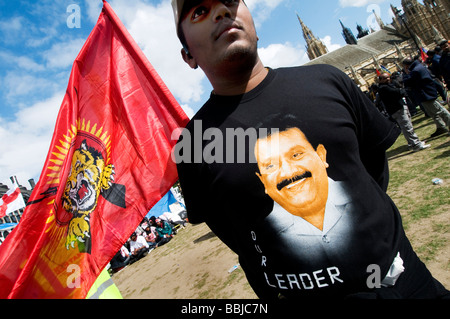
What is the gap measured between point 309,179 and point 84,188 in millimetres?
2430

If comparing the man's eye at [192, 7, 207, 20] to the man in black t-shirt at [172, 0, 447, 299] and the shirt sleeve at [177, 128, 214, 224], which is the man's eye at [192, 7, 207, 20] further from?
the shirt sleeve at [177, 128, 214, 224]

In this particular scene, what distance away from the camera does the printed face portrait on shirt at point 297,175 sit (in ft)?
3.90

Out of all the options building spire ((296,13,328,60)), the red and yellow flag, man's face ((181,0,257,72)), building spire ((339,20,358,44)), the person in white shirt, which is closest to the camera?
man's face ((181,0,257,72))

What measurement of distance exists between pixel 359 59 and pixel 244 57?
6597 cm

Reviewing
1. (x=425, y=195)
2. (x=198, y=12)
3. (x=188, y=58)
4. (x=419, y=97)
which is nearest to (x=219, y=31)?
(x=198, y=12)

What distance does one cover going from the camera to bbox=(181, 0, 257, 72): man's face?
1339mm

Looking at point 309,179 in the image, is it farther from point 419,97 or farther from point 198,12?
point 419,97

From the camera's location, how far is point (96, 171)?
285 cm

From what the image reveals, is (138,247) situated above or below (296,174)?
below

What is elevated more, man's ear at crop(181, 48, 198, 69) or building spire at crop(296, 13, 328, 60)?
building spire at crop(296, 13, 328, 60)

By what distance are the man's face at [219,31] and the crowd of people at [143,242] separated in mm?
12318

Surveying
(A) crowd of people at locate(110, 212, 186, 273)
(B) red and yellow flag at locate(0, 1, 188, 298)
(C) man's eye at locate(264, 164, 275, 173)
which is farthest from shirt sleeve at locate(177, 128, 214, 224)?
(A) crowd of people at locate(110, 212, 186, 273)

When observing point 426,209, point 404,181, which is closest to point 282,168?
point 426,209

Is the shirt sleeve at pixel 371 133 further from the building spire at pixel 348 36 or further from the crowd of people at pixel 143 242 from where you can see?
the building spire at pixel 348 36
